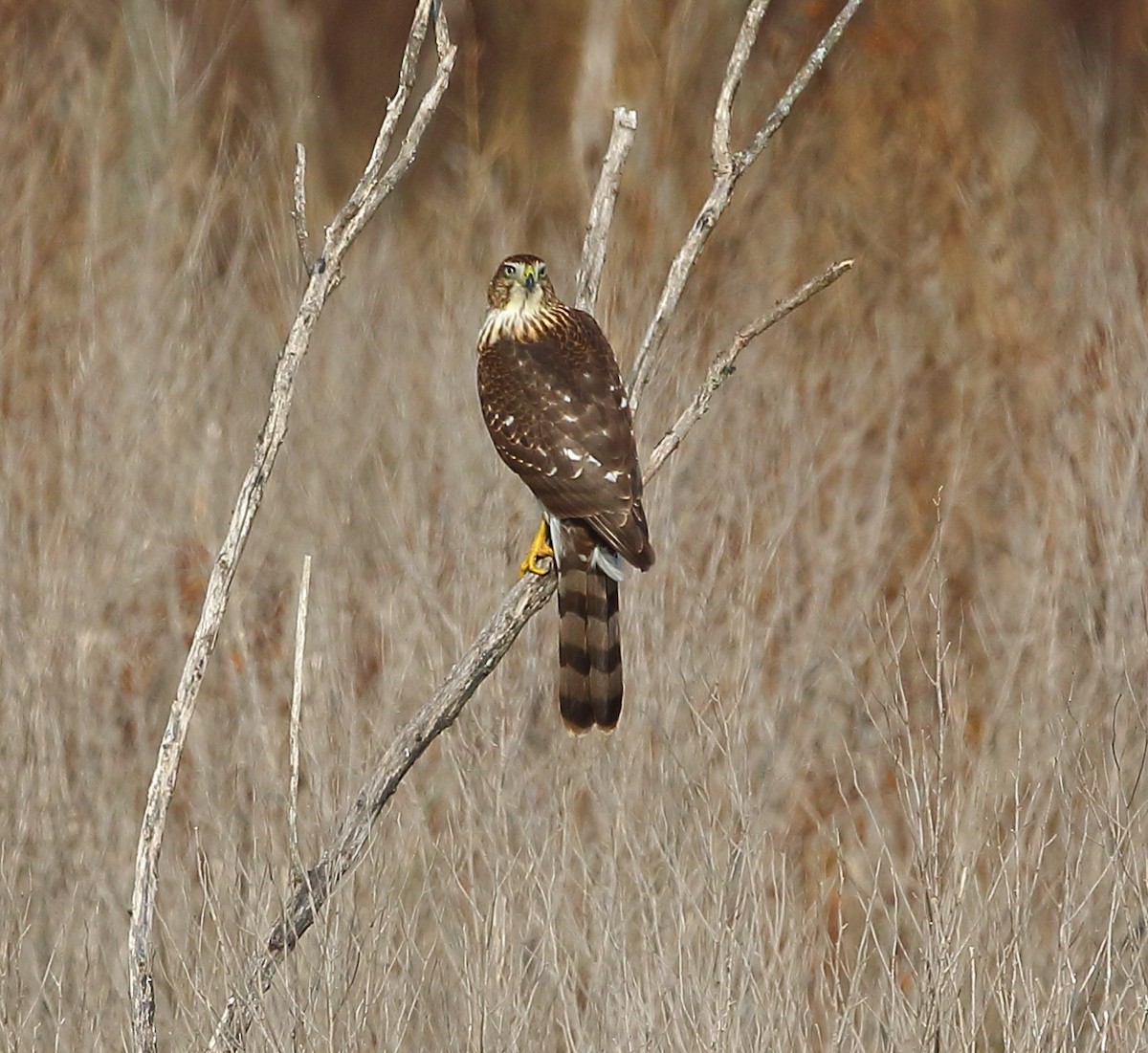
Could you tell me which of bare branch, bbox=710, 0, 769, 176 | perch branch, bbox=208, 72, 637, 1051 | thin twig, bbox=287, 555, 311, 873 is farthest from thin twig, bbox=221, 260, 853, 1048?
bare branch, bbox=710, 0, 769, 176

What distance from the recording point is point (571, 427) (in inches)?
146

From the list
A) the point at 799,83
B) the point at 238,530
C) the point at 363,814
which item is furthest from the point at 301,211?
the point at 363,814

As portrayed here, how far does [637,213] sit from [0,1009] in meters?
4.02

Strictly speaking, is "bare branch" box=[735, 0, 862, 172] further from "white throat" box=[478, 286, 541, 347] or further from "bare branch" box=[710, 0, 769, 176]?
"white throat" box=[478, 286, 541, 347]

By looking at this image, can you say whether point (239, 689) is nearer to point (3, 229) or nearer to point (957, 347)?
point (3, 229)

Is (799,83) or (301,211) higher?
(799,83)

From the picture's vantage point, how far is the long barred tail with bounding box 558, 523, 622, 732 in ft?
11.3

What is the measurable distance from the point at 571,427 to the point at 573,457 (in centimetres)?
12

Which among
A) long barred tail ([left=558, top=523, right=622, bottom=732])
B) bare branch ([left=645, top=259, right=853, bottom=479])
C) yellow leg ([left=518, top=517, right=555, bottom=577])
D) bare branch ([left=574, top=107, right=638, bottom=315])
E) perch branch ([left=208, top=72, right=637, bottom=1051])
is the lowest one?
perch branch ([left=208, top=72, right=637, bottom=1051])

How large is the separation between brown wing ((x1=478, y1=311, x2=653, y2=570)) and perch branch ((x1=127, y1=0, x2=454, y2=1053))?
735 mm

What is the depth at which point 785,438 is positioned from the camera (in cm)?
619

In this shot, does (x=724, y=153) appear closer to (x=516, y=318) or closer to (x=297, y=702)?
(x=516, y=318)

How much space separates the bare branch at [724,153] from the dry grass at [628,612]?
744mm

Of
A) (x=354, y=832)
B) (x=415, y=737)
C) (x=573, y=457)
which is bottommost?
(x=354, y=832)
